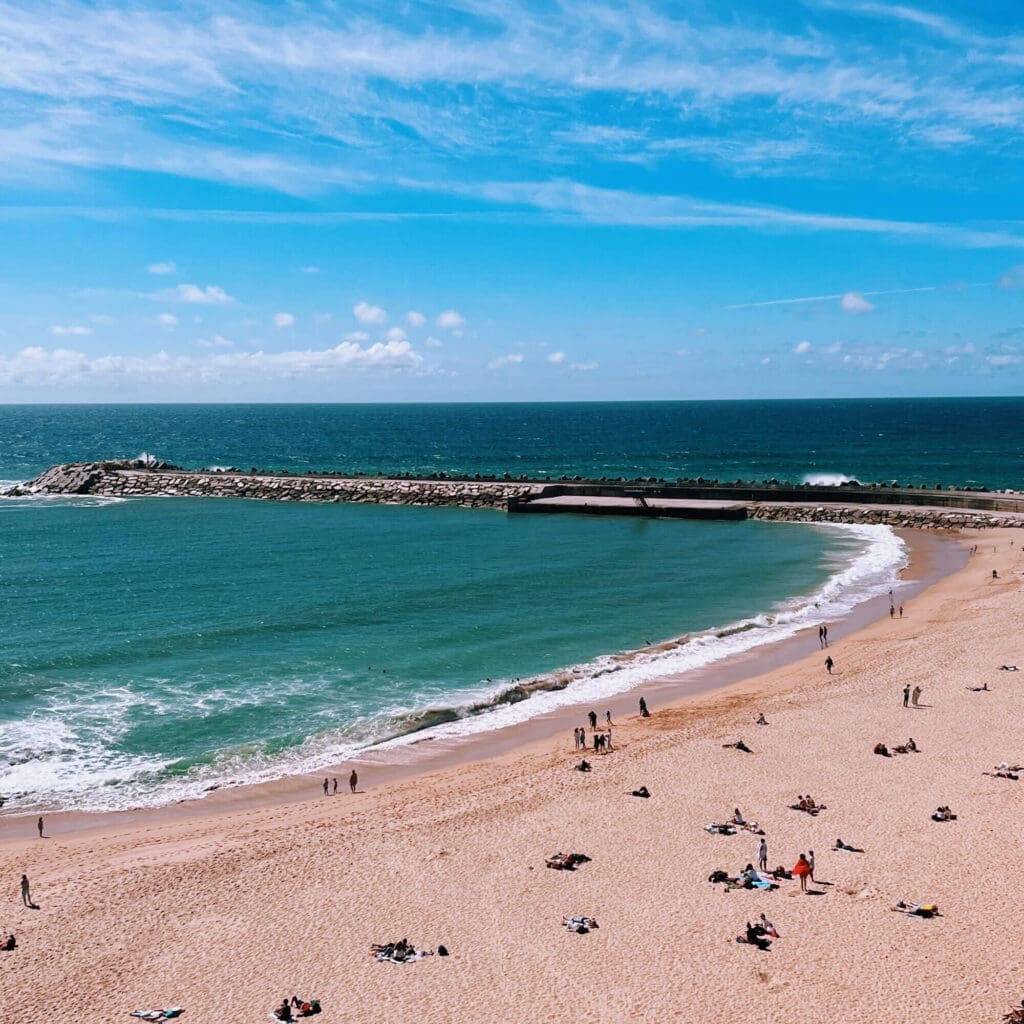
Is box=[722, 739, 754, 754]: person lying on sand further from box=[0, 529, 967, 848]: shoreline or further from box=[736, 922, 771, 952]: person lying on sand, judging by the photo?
box=[736, 922, 771, 952]: person lying on sand

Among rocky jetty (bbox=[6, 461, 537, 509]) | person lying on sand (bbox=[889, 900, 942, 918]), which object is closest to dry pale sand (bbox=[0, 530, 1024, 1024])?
person lying on sand (bbox=[889, 900, 942, 918])

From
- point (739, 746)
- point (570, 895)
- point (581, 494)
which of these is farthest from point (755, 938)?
point (581, 494)

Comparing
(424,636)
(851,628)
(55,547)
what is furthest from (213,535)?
(851,628)

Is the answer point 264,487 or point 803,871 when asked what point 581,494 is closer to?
point 264,487

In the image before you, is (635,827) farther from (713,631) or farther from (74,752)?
(713,631)

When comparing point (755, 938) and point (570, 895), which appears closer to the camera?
point (755, 938)

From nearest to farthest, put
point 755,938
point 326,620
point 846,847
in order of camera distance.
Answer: point 755,938
point 846,847
point 326,620
